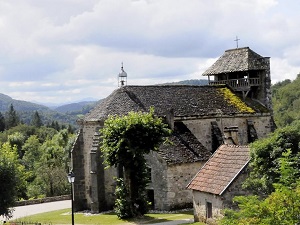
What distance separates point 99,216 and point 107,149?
258 inches

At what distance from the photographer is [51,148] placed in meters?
91.9

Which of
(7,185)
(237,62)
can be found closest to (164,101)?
(237,62)

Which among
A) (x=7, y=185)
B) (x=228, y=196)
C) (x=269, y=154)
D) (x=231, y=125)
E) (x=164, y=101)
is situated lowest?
(x=228, y=196)

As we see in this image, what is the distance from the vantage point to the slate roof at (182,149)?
4056 cm

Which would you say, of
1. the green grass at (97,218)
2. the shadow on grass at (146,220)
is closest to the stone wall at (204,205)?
the green grass at (97,218)

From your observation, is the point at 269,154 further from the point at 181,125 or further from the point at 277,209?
the point at 181,125

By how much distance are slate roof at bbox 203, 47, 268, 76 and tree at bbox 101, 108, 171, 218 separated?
736 inches

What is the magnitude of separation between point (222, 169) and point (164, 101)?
1565 centimetres

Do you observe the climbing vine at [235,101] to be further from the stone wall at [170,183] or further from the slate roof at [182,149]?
the stone wall at [170,183]

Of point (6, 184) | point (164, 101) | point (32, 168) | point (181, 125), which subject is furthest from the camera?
point (32, 168)

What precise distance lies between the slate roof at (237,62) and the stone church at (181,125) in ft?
0.35

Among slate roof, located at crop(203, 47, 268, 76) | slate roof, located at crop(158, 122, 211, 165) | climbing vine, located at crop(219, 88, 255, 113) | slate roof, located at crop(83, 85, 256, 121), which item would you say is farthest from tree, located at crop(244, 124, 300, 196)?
slate roof, located at crop(203, 47, 268, 76)

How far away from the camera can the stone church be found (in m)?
40.5

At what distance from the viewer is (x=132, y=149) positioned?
35.7m
